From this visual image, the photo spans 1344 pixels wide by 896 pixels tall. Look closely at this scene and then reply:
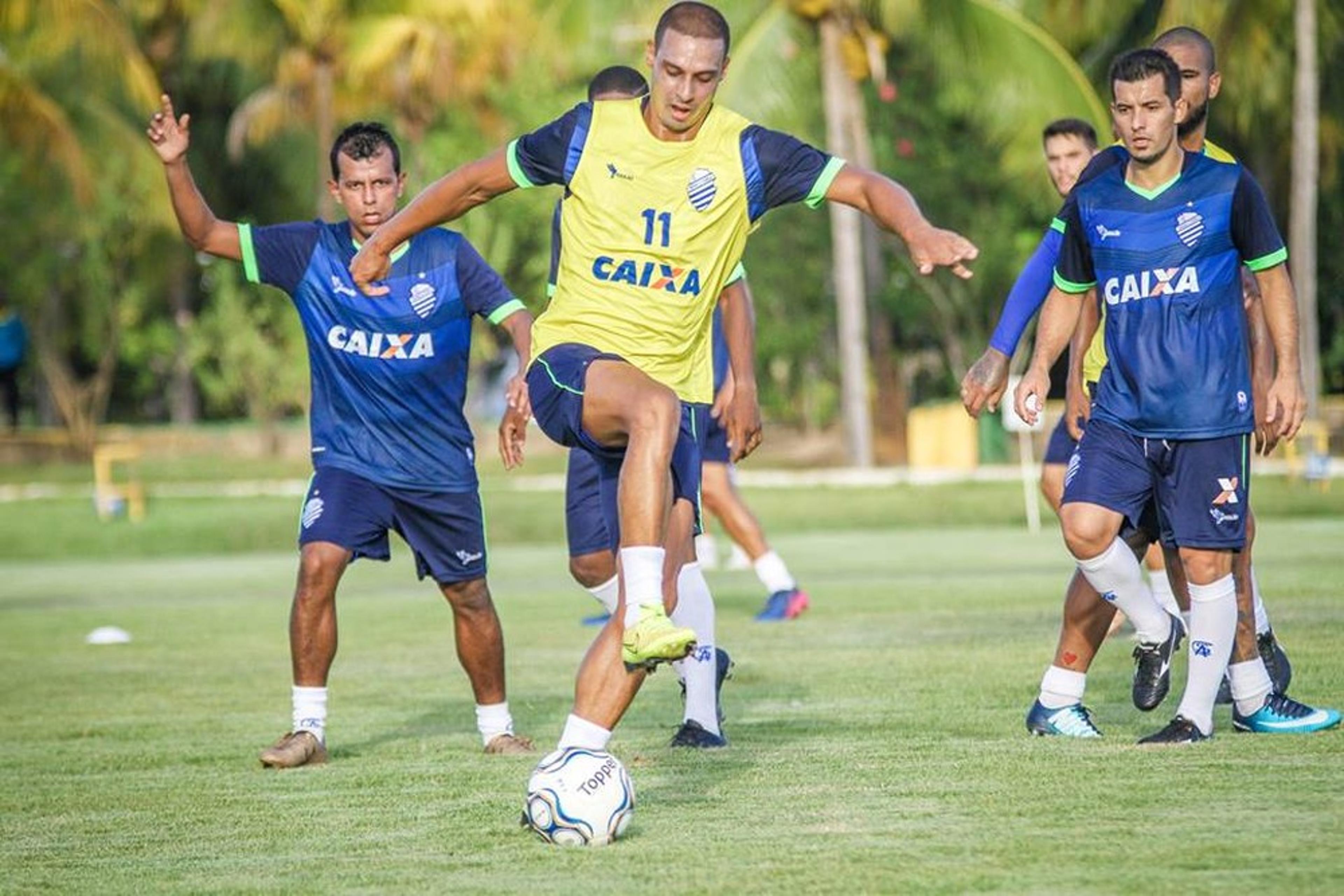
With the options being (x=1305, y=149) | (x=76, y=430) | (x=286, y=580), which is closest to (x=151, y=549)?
(x=286, y=580)

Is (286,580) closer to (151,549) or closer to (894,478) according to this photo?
(151,549)

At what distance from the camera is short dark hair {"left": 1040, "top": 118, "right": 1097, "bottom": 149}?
10.6 metres

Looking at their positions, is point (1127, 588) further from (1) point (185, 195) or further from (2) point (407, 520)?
(1) point (185, 195)

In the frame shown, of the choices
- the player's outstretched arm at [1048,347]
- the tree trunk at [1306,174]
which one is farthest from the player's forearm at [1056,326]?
the tree trunk at [1306,174]

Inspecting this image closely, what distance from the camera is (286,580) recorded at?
20688mm

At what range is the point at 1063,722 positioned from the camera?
8.02 meters

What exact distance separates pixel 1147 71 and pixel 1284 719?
234 cm

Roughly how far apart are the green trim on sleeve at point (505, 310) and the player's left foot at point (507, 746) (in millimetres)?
1581

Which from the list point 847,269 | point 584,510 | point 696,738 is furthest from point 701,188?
point 847,269

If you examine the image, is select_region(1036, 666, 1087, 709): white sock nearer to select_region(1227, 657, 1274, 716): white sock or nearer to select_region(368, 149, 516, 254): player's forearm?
select_region(1227, 657, 1274, 716): white sock

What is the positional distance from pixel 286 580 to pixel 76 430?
34.8 metres

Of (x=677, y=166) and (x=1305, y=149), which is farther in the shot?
(x=1305, y=149)

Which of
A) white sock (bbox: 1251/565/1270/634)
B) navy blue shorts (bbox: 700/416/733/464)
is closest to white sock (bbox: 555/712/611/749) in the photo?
white sock (bbox: 1251/565/1270/634)

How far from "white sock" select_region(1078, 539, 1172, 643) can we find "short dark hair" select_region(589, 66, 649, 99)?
320 centimetres
